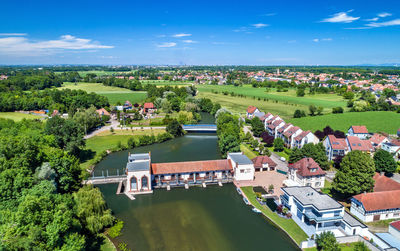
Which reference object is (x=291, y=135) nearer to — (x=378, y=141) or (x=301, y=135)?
(x=301, y=135)

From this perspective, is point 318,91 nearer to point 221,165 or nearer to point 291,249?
point 221,165

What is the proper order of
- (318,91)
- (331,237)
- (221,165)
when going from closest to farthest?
1. (331,237)
2. (221,165)
3. (318,91)

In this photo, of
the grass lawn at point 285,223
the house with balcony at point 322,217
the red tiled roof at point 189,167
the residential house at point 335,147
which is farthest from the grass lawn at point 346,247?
the residential house at point 335,147

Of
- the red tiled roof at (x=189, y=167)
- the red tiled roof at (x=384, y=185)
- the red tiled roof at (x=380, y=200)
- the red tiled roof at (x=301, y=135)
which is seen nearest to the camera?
the red tiled roof at (x=380, y=200)

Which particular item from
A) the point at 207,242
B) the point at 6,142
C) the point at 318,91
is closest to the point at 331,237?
the point at 207,242

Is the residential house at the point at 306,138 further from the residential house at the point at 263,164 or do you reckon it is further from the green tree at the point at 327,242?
the green tree at the point at 327,242
